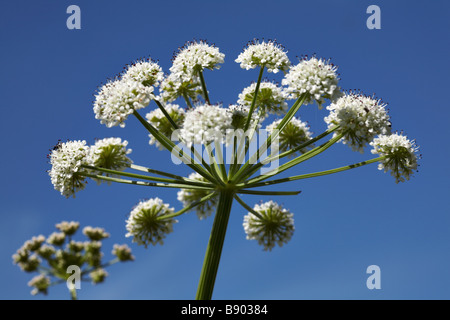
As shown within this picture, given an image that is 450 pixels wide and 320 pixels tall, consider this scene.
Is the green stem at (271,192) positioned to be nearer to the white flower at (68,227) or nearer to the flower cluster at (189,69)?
the flower cluster at (189,69)

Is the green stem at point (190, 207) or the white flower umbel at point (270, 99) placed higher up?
the white flower umbel at point (270, 99)

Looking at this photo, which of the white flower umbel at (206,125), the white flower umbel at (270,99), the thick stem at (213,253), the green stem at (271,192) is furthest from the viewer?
the white flower umbel at (270,99)

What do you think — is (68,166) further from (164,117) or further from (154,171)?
(164,117)

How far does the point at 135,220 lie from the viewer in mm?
8664

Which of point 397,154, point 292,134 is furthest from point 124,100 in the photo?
point 397,154

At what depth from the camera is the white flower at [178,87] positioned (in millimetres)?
8151

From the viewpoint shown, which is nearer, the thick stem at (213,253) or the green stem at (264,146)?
the thick stem at (213,253)

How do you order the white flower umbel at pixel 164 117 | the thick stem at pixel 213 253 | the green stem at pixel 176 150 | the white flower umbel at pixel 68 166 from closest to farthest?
the thick stem at pixel 213 253
the green stem at pixel 176 150
the white flower umbel at pixel 68 166
the white flower umbel at pixel 164 117

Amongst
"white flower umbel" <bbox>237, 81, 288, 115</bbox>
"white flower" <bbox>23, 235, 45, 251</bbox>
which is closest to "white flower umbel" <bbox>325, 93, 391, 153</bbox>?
"white flower umbel" <bbox>237, 81, 288, 115</bbox>

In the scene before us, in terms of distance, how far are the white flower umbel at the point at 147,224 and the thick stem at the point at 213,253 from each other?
77.3 inches

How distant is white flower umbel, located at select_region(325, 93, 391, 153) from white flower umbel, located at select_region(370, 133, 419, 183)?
16.3 inches

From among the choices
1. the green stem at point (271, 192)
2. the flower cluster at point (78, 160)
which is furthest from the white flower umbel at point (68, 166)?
the green stem at point (271, 192)

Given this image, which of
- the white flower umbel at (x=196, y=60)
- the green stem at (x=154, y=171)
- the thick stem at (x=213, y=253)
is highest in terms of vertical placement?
the white flower umbel at (x=196, y=60)
